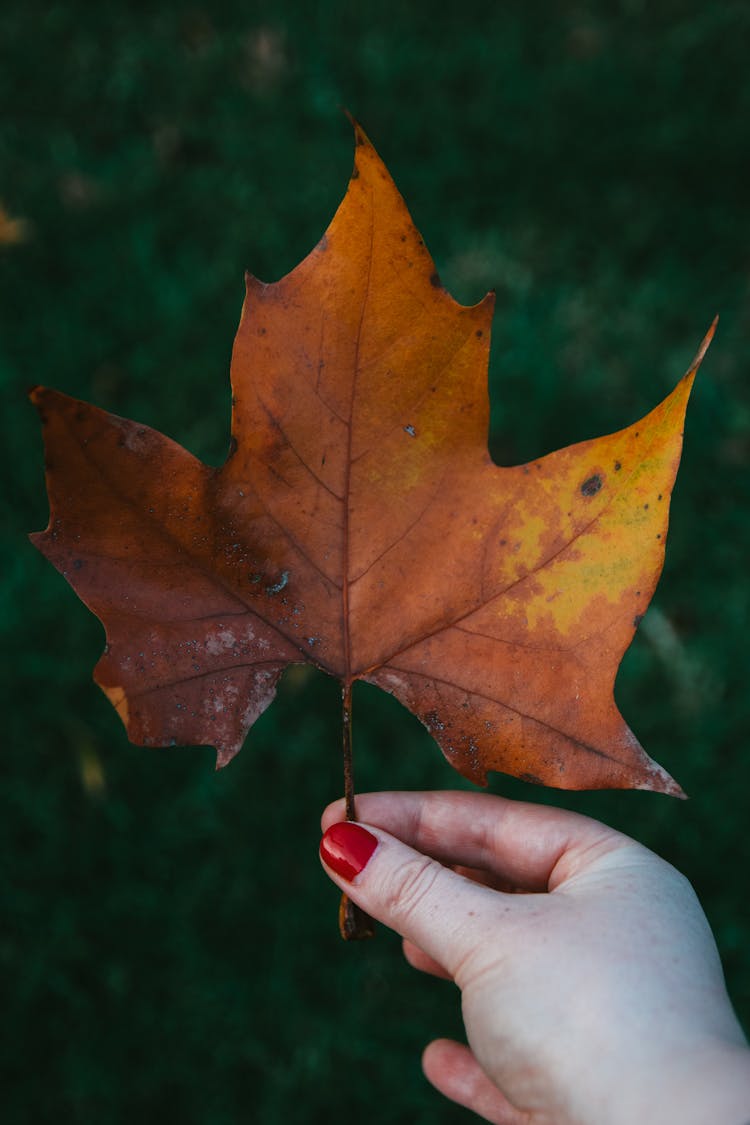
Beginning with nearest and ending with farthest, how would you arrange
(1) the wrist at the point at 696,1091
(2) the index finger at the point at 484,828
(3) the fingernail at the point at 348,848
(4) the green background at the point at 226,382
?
(1) the wrist at the point at 696,1091 < (3) the fingernail at the point at 348,848 < (2) the index finger at the point at 484,828 < (4) the green background at the point at 226,382

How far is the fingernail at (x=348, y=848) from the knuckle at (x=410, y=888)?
7cm

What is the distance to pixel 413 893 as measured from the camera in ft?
4.91

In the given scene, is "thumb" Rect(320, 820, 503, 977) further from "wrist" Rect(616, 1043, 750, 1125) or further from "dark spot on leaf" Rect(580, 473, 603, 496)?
"dark spot on leaf" Rect(580, 473, 603, 496)

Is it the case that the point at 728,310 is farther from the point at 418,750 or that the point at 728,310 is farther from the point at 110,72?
the point at 110,72

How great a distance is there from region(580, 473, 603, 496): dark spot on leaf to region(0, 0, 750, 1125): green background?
1541 mm

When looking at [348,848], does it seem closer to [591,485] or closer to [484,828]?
[484,828]

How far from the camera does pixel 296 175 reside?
3178 mm

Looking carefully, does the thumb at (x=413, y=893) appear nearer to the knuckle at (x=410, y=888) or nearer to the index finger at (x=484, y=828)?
the knuckle at (x=410, y=888)

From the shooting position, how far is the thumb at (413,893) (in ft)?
4.75

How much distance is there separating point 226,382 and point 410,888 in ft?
6.35

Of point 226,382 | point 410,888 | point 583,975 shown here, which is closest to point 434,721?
point 410,888

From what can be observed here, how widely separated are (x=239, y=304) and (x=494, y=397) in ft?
2.96

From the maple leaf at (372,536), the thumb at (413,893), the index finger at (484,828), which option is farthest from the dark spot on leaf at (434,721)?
the index finger at (484,828)

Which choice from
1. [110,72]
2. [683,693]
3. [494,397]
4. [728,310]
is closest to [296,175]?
[110,72]
